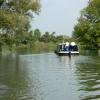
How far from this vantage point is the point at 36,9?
57.9 meters

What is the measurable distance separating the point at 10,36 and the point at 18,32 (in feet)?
4.57

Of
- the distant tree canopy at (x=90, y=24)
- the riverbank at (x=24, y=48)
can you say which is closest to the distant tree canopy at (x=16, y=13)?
the riverbank at (x=24, y=48)

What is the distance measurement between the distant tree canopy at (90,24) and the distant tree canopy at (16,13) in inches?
Result: 1270

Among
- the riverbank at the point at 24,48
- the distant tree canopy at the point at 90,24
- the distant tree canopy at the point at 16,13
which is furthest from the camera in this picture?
the distant tree canopy at the point at 90,24

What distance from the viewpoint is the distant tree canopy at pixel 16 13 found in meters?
54.8

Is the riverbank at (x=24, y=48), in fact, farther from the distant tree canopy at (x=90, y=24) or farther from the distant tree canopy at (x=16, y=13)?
the distant tree canopy at (x=90, y=24)

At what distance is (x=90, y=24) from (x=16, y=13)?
35682 mm

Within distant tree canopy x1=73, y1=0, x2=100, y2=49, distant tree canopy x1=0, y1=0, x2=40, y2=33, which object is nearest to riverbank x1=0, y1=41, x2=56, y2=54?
distant tree canopy x1=0, y1=0, x2=40, y2=33

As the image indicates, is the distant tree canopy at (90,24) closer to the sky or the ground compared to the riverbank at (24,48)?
closer to the sky

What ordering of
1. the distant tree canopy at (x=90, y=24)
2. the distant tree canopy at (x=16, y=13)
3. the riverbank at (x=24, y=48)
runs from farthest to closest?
the distant tree canopy at (x=90, y=24), the riverbank at (x=24, y=48), the distant tree canopy at (x=16, y=13)

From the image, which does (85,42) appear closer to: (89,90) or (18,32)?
(18,32)

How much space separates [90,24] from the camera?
90062 mm

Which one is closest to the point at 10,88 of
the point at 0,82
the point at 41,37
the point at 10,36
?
the point at 0,82

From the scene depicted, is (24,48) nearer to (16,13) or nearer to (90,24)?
(90,24)
